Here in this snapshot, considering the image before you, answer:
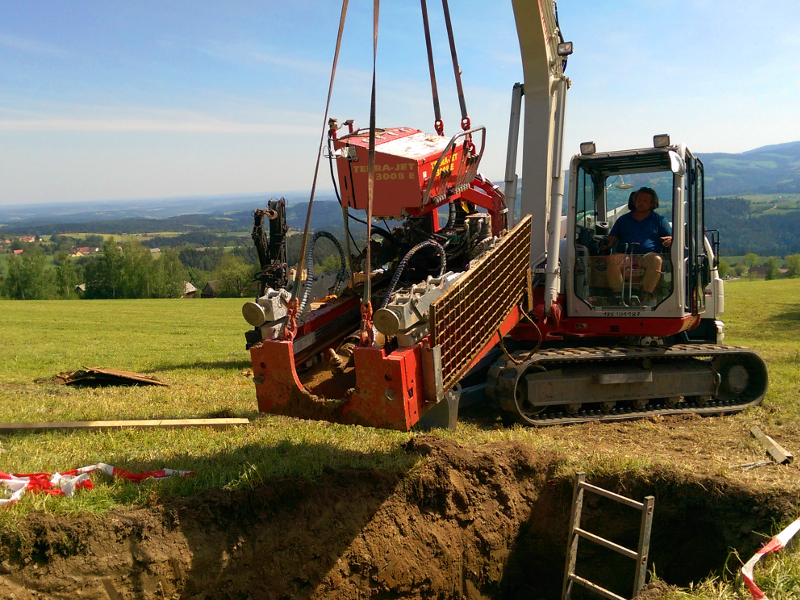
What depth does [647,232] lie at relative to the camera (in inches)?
313

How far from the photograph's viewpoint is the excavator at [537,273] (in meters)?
6.29

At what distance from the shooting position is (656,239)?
793cm

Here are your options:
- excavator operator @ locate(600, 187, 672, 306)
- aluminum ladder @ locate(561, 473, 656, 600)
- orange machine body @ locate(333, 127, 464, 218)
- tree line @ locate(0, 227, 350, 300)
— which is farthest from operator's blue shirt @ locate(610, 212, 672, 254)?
tree line @ locate(0, 227, 350, 300)

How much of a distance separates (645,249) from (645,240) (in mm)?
112

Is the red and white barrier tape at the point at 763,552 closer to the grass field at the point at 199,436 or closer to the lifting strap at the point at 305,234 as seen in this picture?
the grass field at the point at 199,436

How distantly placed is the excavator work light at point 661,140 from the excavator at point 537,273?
0.03 m

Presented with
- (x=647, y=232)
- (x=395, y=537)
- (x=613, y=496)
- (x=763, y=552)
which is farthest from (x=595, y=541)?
(x=647, y=232)

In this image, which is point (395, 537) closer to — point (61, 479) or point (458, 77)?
point (61, 479)

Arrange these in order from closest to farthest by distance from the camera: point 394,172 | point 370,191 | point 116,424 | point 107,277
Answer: point 370,191
point 394,172
point 116,424
point 107,277

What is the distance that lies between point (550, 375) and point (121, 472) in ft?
15.9

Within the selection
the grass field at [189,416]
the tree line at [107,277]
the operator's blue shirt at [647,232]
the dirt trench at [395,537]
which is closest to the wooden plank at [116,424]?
the grass field at [189,416]

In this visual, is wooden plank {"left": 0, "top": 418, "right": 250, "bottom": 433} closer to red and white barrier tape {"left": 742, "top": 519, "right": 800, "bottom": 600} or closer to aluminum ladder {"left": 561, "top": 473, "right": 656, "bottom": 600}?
aluminum ladder {"left": 561, "top": 473, "right": 656, "bottom": 600}

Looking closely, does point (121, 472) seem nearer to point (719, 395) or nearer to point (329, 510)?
point (329, 510)

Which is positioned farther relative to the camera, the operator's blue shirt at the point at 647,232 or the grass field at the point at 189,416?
the operator's blue shirt at the point at 647,232
